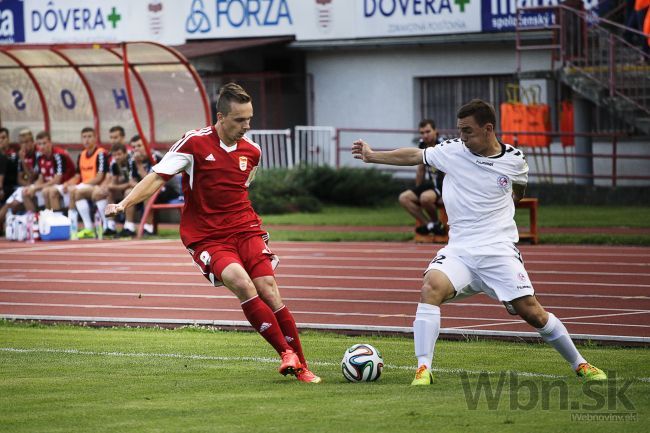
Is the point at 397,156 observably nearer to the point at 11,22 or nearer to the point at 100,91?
the point at 100,91

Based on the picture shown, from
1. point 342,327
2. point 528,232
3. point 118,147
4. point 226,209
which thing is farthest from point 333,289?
point 118,147

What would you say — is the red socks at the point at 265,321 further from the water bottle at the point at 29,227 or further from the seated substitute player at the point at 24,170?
the seated substitute player at the point at 24,170

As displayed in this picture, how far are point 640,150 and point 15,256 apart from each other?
1377 centimetres

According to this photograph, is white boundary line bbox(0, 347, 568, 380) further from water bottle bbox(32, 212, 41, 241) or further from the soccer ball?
water bottle bbox(32, 212, 41, 241)

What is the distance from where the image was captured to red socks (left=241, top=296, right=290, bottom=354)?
8.58m

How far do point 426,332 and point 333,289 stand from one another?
6.25 meters

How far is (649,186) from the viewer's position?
25.1 metres

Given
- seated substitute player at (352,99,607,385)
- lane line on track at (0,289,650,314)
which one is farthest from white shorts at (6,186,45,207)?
seated substitute player at (352,99,607,385)

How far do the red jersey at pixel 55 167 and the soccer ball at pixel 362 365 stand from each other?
15.9 meters

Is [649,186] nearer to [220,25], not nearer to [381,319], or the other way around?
[220,25]

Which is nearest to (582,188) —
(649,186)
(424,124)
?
(649,186)

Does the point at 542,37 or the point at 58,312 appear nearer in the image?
the point at 58,312

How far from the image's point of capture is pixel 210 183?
8.91 m

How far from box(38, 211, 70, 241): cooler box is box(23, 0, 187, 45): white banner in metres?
11.9
